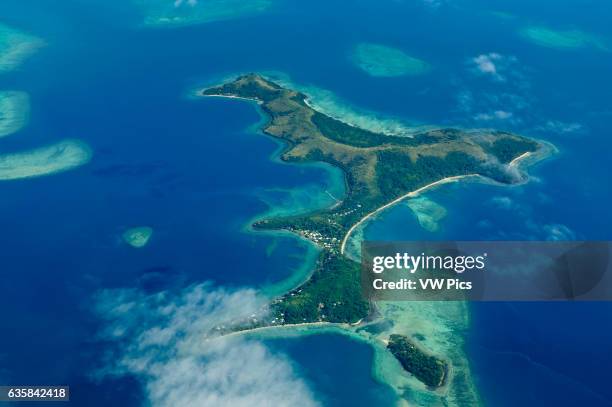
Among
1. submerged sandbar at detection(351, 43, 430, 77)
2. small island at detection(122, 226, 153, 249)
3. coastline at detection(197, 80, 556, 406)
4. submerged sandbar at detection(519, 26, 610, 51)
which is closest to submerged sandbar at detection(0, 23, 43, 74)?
small island at detection(122, 226, 153, 249)

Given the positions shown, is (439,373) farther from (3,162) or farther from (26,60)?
(26,60)

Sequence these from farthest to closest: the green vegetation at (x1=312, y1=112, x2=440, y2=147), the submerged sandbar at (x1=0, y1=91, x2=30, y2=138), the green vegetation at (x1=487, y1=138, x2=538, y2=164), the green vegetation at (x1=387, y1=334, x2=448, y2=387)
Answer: the submerged sandbar at (x1=0, y1=91, x2=30, y2=138), the green vegetation at (x1=312, y1=112, x2=440, y2=147), the green vegetation at (x1=487, y1=138, x2=538, y2=164), the green vegetation at (x1=387, y1=334, x2=448, y2=387)

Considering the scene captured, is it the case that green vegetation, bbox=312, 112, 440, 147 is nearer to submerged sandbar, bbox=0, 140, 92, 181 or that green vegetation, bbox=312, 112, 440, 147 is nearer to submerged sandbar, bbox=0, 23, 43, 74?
submerged sandbar, bbox=0, 140, 92, 181

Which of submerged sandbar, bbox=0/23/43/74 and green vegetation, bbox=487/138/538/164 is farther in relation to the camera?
submerged sandbar, bbox=0/23/43/74

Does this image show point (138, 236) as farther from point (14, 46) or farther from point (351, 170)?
point (14, 46)

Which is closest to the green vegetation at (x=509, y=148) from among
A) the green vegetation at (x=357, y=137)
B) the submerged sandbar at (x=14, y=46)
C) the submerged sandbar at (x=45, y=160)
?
the green vegetation at (x=357, y=137)

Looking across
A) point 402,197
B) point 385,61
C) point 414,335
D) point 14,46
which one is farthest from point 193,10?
point 414,335

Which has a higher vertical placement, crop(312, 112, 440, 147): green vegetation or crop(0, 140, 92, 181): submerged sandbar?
crop(312, 112, 440, 147): green vegetation
